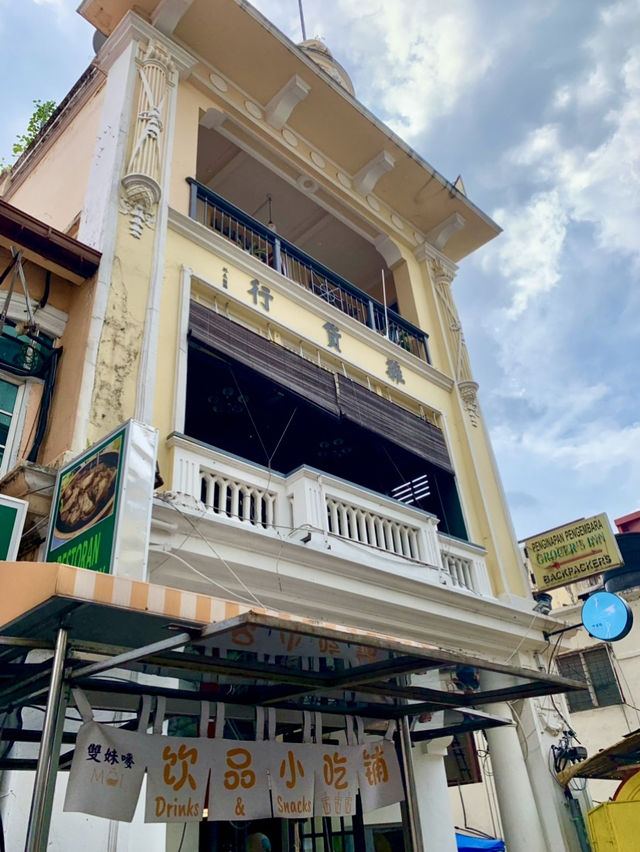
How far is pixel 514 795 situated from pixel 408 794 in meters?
3.68

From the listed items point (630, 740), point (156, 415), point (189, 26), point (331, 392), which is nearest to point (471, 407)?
point (331, 392)

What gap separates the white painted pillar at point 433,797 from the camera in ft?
24.9

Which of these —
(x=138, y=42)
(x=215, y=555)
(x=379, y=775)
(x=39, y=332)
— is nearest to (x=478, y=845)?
(x=379, y=775)

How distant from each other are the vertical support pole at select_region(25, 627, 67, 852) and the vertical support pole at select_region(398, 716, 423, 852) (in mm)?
2844

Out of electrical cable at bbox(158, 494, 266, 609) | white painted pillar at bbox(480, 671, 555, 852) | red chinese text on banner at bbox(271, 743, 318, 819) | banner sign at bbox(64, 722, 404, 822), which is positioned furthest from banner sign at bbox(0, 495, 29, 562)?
white painted pillar at bbox(480, 671, 555, 852)

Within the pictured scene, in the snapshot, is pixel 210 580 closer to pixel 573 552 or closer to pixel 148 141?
pixel 148 141

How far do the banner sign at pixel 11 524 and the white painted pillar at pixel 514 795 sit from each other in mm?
5726

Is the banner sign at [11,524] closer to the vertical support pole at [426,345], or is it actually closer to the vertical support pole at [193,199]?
the vertical support pole at [193,199]

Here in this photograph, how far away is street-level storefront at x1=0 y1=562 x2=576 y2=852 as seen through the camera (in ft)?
9.39

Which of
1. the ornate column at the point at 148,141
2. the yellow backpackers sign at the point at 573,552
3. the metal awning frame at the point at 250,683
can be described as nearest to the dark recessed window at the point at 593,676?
the yellow backpackers sign at the point at 573,552

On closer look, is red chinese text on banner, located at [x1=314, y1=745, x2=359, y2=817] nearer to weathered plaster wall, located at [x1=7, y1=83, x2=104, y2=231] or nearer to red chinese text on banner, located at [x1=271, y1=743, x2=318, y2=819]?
red chinese text on banner, located at [x1=271, y1=743, x2=318, y2=819]

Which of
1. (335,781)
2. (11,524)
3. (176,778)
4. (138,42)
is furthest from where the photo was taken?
(138,42)

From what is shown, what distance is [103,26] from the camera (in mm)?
8898

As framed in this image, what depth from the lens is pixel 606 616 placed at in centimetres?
917
